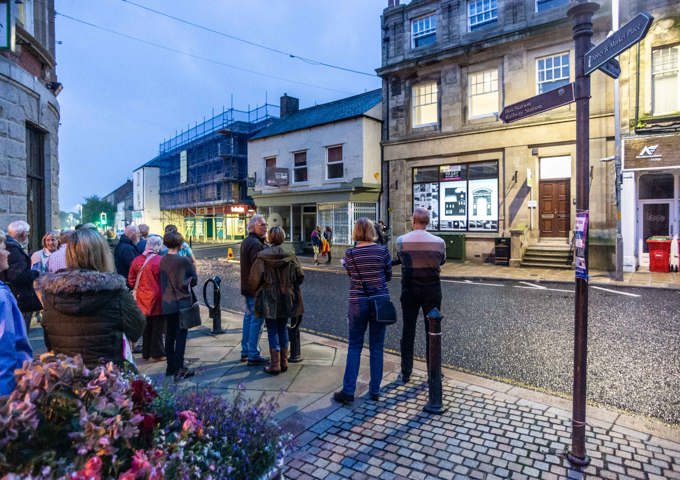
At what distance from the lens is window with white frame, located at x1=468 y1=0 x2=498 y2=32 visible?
17656mm

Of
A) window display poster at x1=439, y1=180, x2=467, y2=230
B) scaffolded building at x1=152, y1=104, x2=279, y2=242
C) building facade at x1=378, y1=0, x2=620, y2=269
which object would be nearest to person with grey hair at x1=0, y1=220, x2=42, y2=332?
building facade at x1=378, y1=0, x2=620, y2=269

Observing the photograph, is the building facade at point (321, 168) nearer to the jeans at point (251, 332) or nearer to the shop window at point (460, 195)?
the shop window at point (460, 195)

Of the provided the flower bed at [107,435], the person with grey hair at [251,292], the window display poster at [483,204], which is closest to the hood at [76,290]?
the flower bed at [107,435]

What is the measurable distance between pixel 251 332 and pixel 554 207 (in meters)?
14.6

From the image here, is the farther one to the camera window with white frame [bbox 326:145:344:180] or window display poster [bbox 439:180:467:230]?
window with white frame [bbox 326:145:344:180]

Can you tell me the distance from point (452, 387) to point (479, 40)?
56.0 ft

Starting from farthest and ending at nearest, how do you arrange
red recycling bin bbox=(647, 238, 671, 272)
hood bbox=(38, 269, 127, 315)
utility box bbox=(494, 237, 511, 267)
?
utility box bbox=(494, 237, 511, 267), red recycling bin bbox=(647, 238, 671, 272), hood bbox=(38, 269, 127, 315)

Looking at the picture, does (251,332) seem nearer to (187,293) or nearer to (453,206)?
(187,293)

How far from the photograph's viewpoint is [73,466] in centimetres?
151

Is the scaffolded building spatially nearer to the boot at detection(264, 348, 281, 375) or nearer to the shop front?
the shop front

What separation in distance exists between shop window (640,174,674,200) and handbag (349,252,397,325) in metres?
14.6

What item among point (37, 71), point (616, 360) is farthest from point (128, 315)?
point (37, 71)

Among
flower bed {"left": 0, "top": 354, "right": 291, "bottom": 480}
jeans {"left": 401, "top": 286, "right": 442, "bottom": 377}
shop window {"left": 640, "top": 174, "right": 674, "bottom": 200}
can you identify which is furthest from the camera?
shop window {"left": 640, "top": 174, "right": 674, "bottom": 200}

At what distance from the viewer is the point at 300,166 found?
24.4 m
